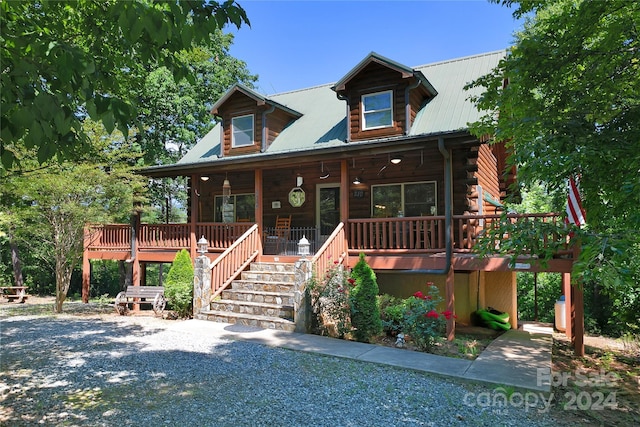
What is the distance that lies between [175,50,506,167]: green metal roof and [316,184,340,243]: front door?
65.1 inches

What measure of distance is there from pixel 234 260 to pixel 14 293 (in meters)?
14.7

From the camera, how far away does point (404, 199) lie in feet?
38.8

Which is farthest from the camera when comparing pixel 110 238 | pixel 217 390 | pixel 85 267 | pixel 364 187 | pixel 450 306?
pixel 85 267

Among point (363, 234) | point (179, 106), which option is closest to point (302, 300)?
point (363, 234)

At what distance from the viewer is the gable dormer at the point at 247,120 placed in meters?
13.4

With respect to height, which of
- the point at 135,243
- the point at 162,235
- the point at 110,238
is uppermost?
the point at 162,235

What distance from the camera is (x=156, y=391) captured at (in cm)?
500

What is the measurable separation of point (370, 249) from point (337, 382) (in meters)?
4.97

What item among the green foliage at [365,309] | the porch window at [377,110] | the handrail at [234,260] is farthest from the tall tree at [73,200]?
the green foliage at [365,309]

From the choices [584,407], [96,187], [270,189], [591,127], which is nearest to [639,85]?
[591,127]

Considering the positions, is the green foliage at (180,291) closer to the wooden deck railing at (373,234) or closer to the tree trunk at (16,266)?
the wooden deck railing at (373,234)

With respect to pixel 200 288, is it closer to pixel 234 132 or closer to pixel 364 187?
pixel 364 187

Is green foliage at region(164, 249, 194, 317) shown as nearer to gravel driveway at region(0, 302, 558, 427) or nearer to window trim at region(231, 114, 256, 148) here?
gravel driveway at region(0, 302, 558, 427)

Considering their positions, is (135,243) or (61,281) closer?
(61,281)
